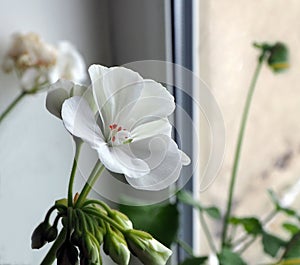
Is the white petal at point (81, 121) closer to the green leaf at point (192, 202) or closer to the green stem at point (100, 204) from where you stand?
the green stem at point (100, 204)

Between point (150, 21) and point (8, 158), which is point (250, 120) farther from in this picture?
point (8, 158)

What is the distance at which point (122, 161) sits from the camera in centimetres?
35

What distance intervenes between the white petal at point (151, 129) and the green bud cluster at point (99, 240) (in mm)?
Answer: 52

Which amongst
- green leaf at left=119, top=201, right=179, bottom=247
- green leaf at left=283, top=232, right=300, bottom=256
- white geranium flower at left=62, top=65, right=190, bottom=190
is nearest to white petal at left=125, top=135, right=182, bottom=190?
white geranium flower at left=62, top=65, right=190, bottom=190

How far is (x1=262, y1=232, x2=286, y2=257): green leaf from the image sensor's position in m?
0.64

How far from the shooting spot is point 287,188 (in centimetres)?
90

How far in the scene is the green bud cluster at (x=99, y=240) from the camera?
1.17ft

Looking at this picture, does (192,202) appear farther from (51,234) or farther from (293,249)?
(51,234)

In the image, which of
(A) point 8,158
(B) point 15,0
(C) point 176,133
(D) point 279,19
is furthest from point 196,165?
(D) point 279,19

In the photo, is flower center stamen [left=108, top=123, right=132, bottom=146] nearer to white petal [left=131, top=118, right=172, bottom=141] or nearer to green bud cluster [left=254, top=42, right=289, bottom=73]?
white petal [left=131, top=118, right=172, bottom=141]

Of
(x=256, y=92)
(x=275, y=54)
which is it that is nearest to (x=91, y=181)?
(x=275, y=54)

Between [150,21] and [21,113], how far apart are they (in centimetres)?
21

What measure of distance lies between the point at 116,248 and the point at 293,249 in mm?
350

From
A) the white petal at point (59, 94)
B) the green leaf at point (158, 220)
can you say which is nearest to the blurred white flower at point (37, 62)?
the green leaf at point (158, 220)
